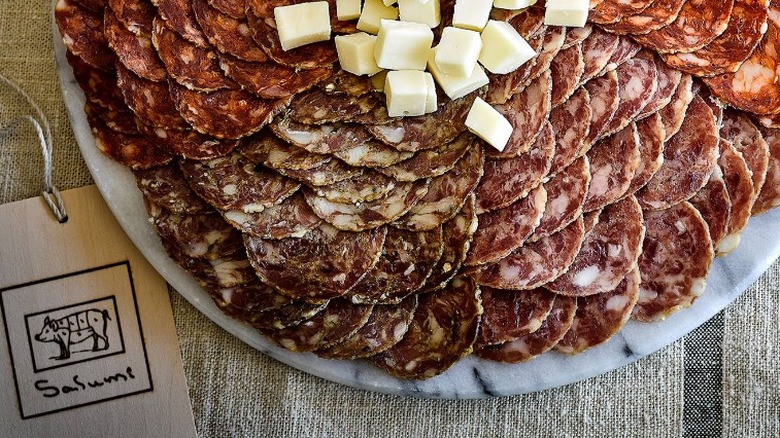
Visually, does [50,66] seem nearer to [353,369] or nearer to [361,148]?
[361,148]

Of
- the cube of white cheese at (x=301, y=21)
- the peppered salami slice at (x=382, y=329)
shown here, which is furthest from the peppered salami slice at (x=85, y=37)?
the peppered salami slice at (x=382, y=329)

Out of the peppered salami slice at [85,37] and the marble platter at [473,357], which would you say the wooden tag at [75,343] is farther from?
the peppered salami slice at [85,37]

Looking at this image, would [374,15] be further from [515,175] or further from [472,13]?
[515,175]

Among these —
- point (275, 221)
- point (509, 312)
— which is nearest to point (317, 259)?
point (275, 221)

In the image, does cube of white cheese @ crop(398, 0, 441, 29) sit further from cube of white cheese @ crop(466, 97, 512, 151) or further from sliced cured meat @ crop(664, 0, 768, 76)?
sliced cured meat @ crop(664, 0, 768, 76)

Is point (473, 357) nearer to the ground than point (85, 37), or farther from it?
nearer to the ground

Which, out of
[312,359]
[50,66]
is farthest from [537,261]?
[50,66]

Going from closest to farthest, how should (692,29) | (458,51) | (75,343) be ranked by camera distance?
(458,51), (692,29), (75,343)

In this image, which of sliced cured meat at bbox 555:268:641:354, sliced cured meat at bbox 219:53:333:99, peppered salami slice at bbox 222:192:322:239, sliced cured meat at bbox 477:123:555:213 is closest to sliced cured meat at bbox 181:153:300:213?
peppered salami slice at bbox 222:192:322:239
